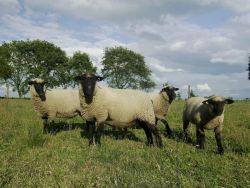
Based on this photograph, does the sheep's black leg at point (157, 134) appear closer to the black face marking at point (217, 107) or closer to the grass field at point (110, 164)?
the grass field at point (110, 164)

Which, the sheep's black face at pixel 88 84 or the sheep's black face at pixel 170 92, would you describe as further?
the sheep's black face at pixel 170 92

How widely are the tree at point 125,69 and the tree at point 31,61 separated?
42.9ft

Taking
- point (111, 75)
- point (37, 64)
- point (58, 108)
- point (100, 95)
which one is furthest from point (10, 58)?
point (100, 95)

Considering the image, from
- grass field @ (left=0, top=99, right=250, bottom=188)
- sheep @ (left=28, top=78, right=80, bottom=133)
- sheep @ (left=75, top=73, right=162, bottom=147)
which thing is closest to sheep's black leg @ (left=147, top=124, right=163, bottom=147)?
sheep @ (left=75, top=73, right=162, bottom=147)

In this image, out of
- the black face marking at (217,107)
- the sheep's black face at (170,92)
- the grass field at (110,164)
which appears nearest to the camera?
the grass field at (110,164)

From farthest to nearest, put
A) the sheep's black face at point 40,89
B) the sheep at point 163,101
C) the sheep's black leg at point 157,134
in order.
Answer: the sheep at point 163,101 → the sheep's black face at point 40,89 → the sheep's black leg at point 157,134

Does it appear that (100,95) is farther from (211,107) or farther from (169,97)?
(169,97)

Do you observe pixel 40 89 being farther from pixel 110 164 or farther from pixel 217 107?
pixel 110 164

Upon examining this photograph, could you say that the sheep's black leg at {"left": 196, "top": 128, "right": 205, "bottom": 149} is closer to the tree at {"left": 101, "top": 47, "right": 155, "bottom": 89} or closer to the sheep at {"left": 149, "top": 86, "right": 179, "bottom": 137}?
the sheep at {"left": 149, "top": 86, "right": 179, "bottom": 137}

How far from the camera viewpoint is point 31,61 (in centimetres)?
6119

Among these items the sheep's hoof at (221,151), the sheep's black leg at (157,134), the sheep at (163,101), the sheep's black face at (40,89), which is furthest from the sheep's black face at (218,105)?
the sheep's black face at (40,89)

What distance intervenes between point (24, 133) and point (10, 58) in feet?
181

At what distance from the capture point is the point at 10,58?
6019 centimetres

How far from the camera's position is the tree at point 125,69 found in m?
72.0
